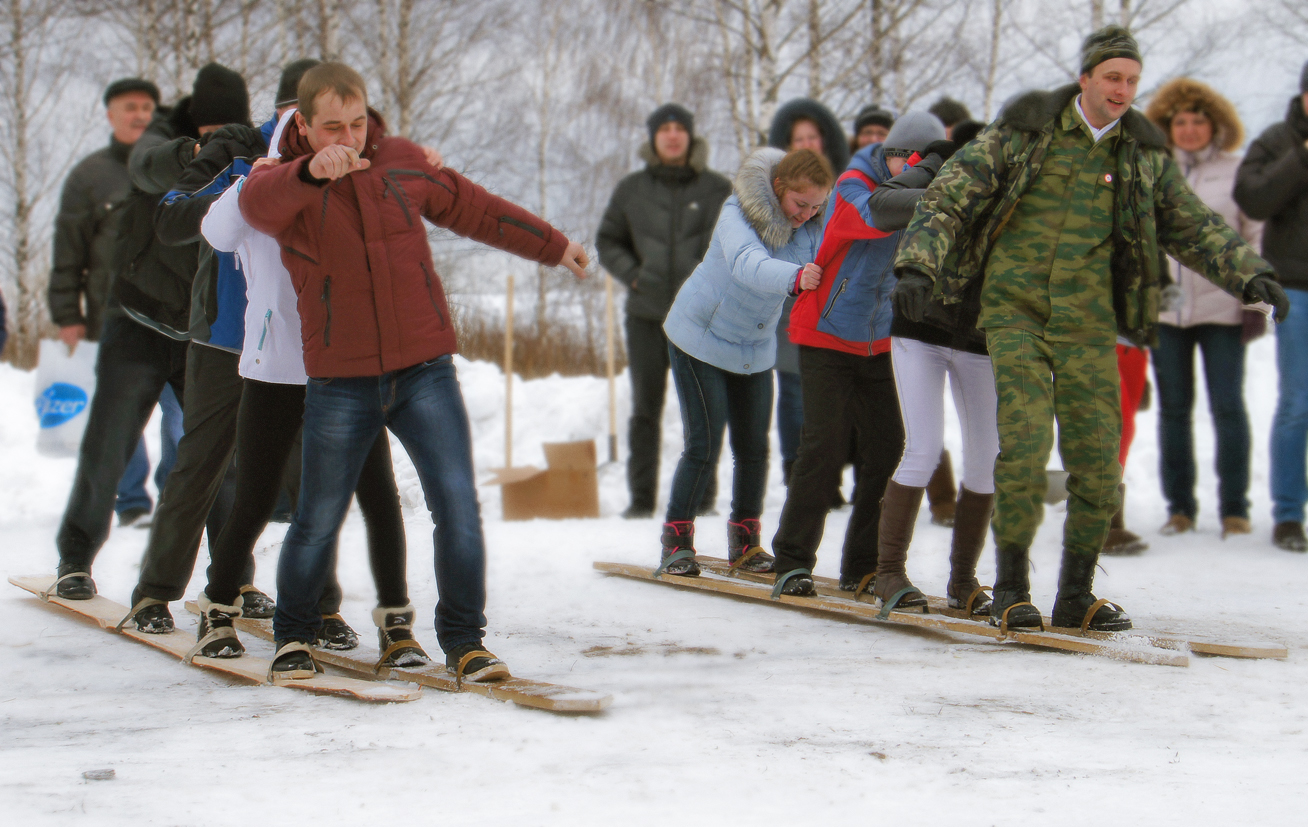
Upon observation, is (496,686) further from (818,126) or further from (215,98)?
(818,126)

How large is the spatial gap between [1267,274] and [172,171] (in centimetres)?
344

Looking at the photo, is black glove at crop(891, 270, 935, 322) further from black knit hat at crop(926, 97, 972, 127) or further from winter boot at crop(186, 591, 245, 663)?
black knit hat at crop(926, 97, 972, 127)

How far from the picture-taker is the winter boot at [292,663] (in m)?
3.23

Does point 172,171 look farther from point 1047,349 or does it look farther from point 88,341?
point 88,341

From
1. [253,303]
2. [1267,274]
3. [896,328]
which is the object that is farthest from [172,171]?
[1267,274]

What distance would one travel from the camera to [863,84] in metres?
12.9

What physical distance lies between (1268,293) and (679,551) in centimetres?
238

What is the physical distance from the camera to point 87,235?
651 cm

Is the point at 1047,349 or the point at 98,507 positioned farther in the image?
the point at 98,507

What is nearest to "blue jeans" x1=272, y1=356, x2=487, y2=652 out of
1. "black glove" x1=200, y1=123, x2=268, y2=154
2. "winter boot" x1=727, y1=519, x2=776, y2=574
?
"black glove" x1=200, y1=123, x2=268, y2=154

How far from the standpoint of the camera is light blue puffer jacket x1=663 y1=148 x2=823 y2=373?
435 centimetres

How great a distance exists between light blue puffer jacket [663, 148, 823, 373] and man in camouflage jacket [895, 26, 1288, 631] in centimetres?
71

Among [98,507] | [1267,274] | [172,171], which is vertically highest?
[172,171]

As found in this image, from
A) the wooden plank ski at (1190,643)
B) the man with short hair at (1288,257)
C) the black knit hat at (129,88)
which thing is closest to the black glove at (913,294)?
the wooden plank ski at (1190,643)
